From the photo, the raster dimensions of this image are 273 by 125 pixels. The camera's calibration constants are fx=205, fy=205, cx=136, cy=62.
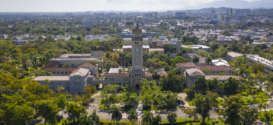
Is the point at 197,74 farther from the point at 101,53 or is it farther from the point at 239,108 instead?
the point at 101,53

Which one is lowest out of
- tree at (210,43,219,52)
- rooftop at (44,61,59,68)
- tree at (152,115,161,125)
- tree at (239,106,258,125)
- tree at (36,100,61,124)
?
tree at (152,115,161,125)

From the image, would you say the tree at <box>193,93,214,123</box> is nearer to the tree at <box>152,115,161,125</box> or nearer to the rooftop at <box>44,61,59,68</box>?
the tree at <box>152,115,161,125</box>

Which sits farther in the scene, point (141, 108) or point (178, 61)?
point (178, 61)

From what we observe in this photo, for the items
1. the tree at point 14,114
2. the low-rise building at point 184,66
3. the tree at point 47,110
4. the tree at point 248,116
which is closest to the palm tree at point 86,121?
the tree at point 47,110

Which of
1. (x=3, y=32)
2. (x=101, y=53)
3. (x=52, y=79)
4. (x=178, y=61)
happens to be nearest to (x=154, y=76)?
(x=178, y=61)

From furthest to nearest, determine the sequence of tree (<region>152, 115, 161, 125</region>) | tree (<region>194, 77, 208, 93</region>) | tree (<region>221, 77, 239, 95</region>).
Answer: tree (<region>221, 77, 239, 95</region>) → tree (<region>194, 77, 208, 93</region>) → tree (<region>152, 115, 161, 125</region>)

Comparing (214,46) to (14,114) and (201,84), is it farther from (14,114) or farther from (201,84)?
(14,114)

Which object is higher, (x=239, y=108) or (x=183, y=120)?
(x=239, y=108)

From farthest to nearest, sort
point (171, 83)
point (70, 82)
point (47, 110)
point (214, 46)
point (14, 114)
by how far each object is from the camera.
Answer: point (214, 46), point (70, 82), point (171, 83), point (47, 110), point (14, 114)

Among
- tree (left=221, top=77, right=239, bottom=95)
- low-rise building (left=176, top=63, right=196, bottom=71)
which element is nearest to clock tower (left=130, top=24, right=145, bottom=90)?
Result: low-rise building (left=176, top=63, right=196, bottom=71)

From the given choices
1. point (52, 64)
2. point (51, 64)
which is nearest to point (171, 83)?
point (52, 64)

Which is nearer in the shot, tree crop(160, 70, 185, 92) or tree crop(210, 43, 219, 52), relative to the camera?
tree crop(160, 70, 185, 92)
